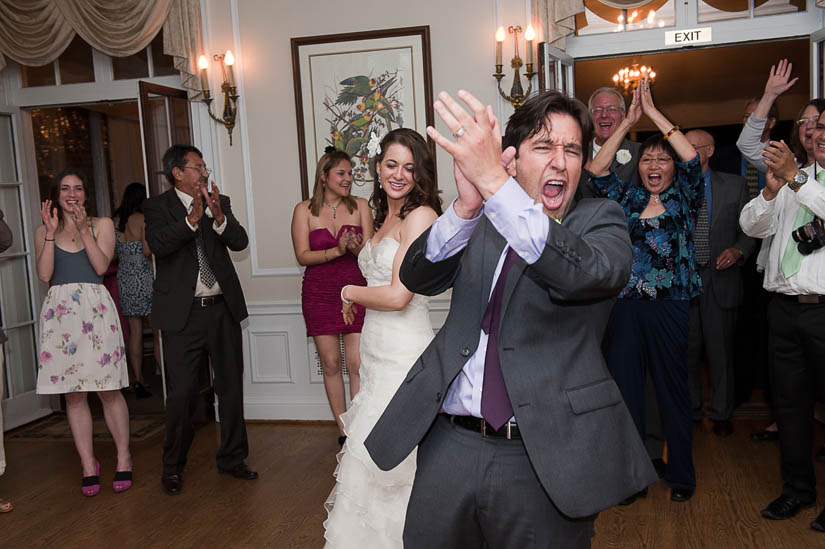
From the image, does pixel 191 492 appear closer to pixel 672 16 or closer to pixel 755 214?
pixel 755 214

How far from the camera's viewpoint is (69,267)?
385 centimetres

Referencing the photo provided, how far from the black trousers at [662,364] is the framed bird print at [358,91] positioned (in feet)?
6.31

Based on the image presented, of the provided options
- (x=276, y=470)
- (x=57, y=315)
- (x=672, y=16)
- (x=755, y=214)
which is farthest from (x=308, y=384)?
(x=672, y=16)

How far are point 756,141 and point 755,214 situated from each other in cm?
90

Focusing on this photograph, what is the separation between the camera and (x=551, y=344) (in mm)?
1422

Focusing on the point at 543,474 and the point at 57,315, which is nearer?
the point at 543,474

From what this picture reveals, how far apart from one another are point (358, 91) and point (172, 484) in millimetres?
2765

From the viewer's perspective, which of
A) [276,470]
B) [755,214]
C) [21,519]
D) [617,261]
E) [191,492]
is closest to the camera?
[617,261]

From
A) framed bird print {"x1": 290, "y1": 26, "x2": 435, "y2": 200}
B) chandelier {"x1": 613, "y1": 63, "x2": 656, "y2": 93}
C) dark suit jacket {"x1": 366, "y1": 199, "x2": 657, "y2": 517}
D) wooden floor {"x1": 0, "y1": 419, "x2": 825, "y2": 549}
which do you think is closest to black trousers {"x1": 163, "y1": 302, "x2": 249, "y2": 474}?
wooden floor {"x1": 0, "y1": 419, "x2": 825, "y2": 549}

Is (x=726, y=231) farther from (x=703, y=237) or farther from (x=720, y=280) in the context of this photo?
(x=720, y=280)

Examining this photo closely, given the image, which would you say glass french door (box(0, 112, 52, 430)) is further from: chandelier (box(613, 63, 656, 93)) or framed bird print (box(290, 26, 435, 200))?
chandelier (box(613, 63, 656, 93))

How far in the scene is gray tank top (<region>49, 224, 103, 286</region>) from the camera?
3.84 m

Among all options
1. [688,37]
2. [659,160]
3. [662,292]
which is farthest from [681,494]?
[688,37]

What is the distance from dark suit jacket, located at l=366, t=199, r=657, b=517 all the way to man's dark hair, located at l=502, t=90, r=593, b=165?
0.61ft
